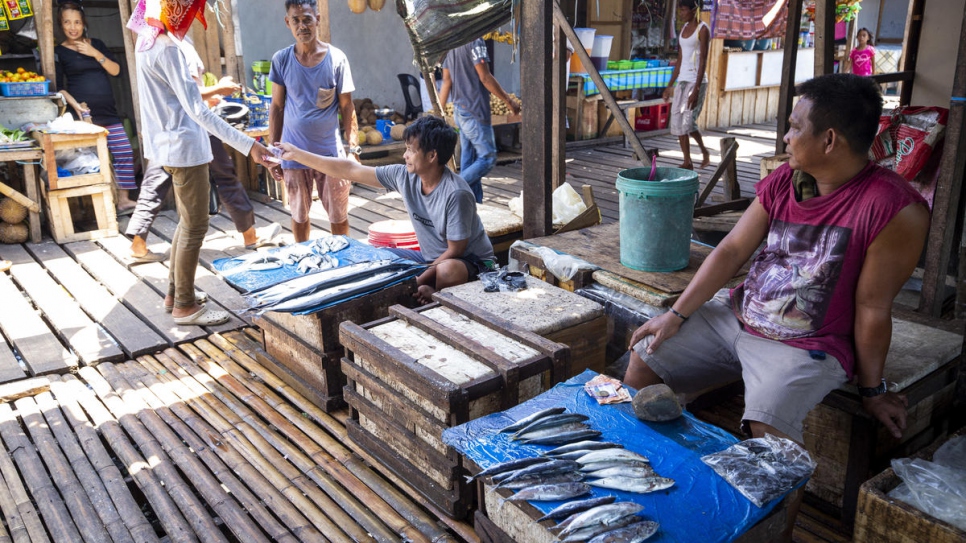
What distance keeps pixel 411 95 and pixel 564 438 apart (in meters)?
8.68

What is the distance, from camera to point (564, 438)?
2535 millimetres

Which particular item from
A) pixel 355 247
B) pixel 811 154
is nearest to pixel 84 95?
pixel 355 247

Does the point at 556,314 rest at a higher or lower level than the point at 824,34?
lower

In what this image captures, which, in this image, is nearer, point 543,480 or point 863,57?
point 543,480

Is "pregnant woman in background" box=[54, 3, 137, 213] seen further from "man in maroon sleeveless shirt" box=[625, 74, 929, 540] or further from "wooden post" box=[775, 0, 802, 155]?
"man in maroon sleeveless shirt" box=[625, 74, 929, 540]

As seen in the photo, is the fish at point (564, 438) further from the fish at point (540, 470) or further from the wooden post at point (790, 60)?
the wooden post at point (790, 60)

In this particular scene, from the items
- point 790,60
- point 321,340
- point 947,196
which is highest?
point 790,60

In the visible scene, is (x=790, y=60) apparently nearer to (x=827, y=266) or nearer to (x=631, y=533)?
(x=827, y=266)

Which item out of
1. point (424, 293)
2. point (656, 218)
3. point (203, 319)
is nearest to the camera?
point (656, 218)

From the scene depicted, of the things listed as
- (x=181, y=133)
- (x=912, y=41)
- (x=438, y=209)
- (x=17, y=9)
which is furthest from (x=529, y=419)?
(x=17, y=9)

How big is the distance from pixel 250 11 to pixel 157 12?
5642 millimetres

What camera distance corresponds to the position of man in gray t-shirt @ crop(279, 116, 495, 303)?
163 inches

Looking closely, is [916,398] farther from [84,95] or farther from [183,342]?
[84,95]

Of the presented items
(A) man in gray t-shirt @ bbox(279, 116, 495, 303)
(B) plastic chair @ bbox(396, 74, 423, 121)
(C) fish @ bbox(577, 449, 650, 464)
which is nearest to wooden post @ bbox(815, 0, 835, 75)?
(A) man in gray t-shirt @ bbox(279, 116, 495, 303)
